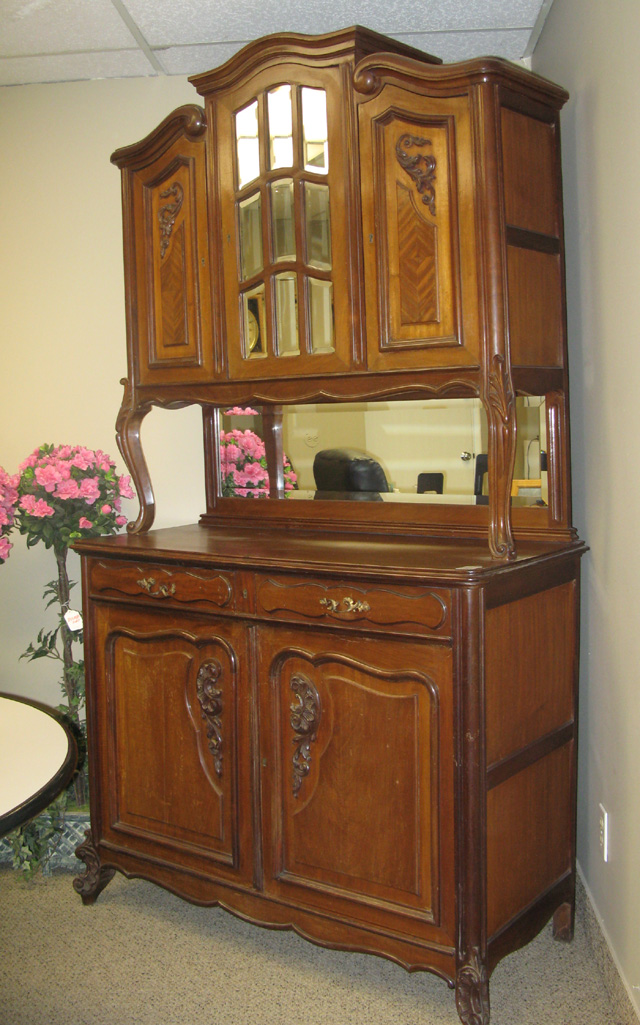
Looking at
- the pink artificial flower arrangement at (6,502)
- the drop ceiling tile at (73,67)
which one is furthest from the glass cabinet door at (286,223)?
the pink artificial flower arrangement at (6,502)

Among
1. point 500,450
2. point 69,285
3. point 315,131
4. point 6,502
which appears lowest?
point 6,502

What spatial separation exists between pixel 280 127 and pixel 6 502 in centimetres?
144

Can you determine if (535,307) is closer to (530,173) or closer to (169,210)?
(530,173)

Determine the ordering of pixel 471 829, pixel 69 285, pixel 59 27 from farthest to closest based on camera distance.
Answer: pixel 69 285 → pixel 59 27 → pixel 471 829

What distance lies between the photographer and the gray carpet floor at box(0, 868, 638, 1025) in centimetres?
200

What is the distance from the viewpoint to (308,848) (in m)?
2.09

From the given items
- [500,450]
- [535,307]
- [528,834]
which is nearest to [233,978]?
[528,834]

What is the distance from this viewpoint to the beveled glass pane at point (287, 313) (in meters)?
2.20

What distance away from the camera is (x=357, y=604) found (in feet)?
6.35

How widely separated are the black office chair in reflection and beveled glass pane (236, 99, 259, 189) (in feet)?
2.53

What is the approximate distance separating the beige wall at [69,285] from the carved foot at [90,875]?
781 mm

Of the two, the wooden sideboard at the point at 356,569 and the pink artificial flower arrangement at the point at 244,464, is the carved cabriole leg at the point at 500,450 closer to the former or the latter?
the wooden sideboard at the point at 356,569

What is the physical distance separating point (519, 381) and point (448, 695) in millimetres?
720

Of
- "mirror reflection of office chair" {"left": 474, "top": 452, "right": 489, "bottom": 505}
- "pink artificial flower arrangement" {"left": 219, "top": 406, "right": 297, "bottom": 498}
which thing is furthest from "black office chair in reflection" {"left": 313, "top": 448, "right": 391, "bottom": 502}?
"mirror reflection of office chair" {"left": 474, "top": 452, "right": 489, "bottom": 505}
